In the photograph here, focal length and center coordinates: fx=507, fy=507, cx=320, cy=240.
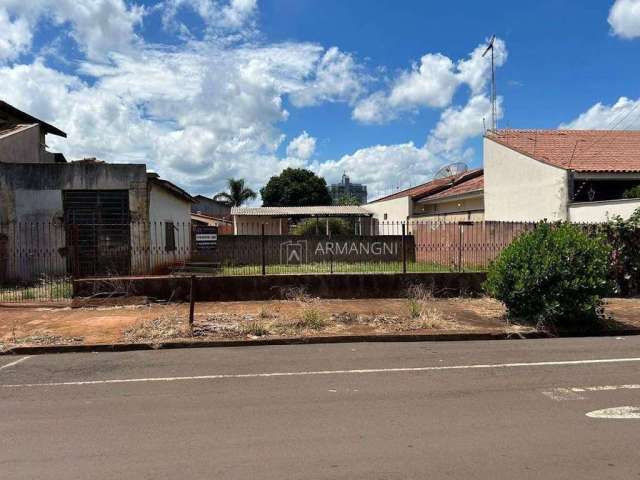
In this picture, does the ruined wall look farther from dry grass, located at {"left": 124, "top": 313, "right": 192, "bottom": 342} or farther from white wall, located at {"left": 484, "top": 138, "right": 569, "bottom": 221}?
white wall, located at {"left": 484, "top": 138, "right": 569, "bottom": 221}

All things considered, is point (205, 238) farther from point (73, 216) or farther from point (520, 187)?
point (520, 187)

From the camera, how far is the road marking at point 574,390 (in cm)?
532

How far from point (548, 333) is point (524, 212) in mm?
10920

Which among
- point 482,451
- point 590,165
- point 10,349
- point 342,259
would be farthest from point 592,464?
point 342,259

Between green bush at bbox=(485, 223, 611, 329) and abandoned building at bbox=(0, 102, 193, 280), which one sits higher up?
abandoned building at bbox=(0, 102, 193, 280)

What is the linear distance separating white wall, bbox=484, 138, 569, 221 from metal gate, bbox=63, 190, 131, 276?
539 inches

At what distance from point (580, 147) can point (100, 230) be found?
17582mm

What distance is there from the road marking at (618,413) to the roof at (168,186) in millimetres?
13975

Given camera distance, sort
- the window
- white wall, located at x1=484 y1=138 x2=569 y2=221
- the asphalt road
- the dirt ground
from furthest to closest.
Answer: the window, white wall, located at x1=484 y1=138 x2=569 y2=221, the dirt ground, the asphalt road

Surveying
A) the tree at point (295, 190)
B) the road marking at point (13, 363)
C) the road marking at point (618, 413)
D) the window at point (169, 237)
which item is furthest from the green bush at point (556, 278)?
the tree at point (295, 190)

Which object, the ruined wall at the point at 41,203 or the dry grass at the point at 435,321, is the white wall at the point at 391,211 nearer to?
the ruined wall at the point at 41,203

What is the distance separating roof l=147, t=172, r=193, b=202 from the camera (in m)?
16.0

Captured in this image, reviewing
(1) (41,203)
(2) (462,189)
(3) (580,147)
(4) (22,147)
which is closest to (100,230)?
(1) (41,203)

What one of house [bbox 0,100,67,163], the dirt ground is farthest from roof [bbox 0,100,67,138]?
the dirt ground
